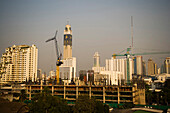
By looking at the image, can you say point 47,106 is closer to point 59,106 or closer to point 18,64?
point 59,106

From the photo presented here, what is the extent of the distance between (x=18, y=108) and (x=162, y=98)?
6204 centimetres

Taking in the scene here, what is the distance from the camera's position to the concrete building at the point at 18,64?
122 m

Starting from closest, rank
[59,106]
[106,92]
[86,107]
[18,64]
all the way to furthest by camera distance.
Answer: [86,107], [59,106], [106,92], [18,64]

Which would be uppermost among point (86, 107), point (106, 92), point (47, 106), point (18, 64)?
point (18, 64)

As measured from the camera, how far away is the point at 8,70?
12306 centimetres

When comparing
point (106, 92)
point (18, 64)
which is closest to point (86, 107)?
point (106, 92)

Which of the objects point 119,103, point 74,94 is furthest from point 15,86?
point 119,103

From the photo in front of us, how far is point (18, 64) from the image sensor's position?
407 ft

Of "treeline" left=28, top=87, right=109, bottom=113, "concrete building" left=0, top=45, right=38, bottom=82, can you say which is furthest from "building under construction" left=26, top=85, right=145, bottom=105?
"concrete building" left=0, top=45, right=38, bottom=82

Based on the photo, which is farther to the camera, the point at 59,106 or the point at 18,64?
the point at 18,64

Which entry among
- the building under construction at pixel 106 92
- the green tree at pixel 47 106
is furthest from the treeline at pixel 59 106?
the building under construction at pixel 106 92

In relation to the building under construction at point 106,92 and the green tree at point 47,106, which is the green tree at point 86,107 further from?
the building under construction at point 106,92

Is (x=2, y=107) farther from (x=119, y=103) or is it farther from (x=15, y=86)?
(x=15, y=86)

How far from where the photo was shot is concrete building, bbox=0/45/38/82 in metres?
122
